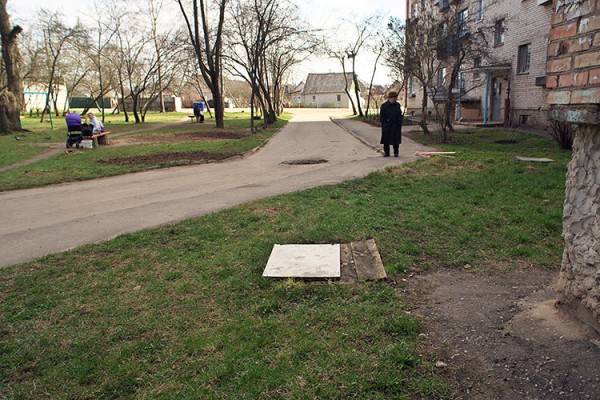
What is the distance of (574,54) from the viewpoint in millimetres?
2912

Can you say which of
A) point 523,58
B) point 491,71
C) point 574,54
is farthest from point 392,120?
point 491,71

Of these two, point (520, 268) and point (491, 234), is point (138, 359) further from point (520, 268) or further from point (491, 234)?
point (491, 234)

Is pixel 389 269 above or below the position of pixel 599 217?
below

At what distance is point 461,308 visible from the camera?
348 centimetres

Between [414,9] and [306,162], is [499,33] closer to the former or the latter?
[414,9]

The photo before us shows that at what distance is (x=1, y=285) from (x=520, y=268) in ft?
15.8

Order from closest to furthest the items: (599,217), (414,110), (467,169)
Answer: (599,217) → (467,169) → (414,110)

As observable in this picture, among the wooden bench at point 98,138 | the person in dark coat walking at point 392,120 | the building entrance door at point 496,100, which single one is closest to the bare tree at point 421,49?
the person in dark coat walking at point 392,120

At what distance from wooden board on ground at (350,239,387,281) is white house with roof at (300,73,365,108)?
9450cm

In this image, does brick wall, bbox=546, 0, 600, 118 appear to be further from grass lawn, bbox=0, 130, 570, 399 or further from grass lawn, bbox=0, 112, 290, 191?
grass lawn, bbox=0, 112, 290, 191

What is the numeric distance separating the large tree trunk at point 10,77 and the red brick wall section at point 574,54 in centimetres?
2878

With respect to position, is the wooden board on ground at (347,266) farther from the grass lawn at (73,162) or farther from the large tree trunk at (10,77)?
the large tree trunk at (10,77)

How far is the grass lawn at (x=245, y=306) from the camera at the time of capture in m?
2.68

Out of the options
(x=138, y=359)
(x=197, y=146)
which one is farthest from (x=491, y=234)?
(x=197, y=146)
